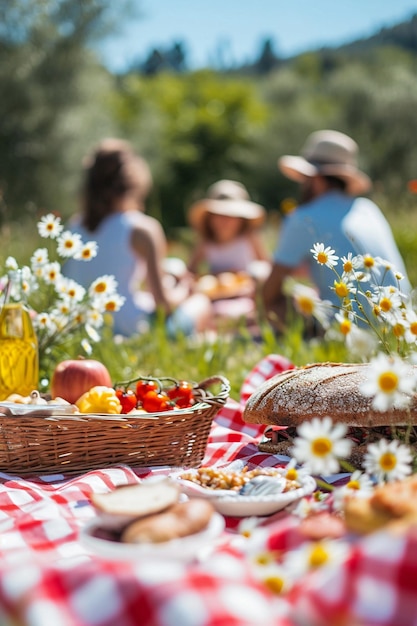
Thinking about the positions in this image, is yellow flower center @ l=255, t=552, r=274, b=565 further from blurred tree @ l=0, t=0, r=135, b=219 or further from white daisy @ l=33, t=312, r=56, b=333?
blurred tree @ l=0, t=0, r=135, b=219

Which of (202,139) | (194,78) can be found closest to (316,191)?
(202,139)

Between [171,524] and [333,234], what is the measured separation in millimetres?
3252

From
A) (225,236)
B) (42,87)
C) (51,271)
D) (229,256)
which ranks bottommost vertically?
(51,271)

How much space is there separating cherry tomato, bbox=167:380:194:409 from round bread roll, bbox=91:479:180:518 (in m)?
0.86

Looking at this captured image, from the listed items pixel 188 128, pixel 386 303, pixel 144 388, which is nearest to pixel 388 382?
pixel 386 303

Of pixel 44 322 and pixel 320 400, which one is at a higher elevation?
pixel 44 322

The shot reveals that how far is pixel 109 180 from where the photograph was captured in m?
5.19

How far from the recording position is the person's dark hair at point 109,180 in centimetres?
515

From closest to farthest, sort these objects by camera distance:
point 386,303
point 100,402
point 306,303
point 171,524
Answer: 1. point 171,524
2. point 386,303
3. point 100,402
4. point 306,303

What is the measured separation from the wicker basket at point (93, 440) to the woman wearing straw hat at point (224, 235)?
17.6ft

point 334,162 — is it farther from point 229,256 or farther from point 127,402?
point 127,402

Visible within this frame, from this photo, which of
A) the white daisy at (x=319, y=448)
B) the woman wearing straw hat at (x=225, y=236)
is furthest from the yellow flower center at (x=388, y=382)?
the woman wearing straw hat at (x=225, y=236)

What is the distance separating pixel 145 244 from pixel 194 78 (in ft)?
121

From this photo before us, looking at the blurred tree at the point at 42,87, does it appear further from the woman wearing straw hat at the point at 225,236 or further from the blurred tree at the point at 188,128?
the woman wearing straw hat at the point at 225,236
